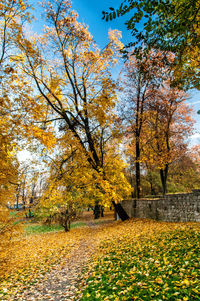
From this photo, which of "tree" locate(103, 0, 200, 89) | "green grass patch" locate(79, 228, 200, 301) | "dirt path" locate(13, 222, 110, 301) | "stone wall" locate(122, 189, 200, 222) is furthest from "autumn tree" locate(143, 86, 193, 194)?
"tree" locate(103, 0, 200, 89)

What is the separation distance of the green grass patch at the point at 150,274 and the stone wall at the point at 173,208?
339cm

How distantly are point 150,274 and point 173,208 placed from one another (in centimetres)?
746

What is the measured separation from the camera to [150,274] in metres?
4.14

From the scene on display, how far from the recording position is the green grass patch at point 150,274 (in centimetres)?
326

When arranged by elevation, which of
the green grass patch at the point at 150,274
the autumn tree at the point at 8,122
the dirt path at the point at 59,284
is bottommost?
the dirt path at the point at 59,284

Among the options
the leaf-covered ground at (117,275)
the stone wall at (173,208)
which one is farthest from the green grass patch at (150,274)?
the stone wall at (173,208)

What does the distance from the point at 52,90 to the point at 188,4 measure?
8845mm

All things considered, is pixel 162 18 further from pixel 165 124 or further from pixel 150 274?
pixel 165 124

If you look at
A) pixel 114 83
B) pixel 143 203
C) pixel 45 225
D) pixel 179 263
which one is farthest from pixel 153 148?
pixel 45 225

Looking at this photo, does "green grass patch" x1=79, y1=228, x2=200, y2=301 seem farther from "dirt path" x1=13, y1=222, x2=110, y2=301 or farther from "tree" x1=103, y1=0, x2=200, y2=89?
"tree" x1=103, y1=0, x2=200, y2=89

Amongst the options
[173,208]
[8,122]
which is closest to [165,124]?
[173,208]

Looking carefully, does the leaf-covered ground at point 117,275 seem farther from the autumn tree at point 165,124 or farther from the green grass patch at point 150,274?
the autumn tree at point 165,124

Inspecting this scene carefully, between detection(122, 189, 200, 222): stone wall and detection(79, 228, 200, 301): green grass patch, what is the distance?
11.1 feet

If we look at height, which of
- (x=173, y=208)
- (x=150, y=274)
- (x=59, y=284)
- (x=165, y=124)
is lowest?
(x=59, y=284)
